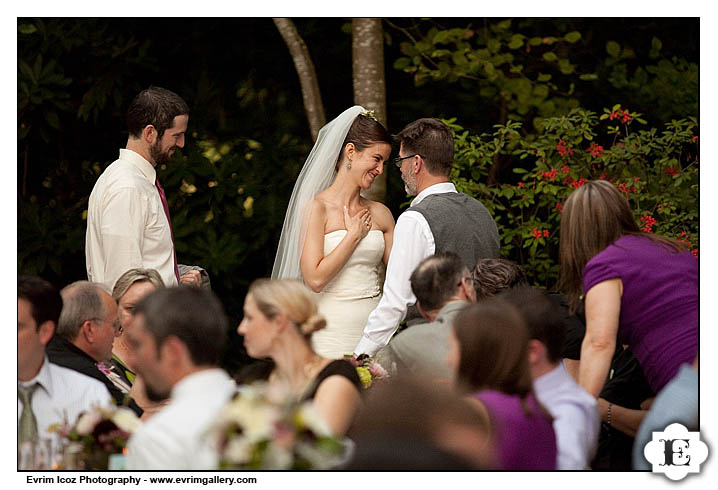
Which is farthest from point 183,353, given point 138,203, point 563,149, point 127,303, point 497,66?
point 497,66

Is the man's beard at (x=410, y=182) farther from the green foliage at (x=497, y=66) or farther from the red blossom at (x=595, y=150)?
the green foliage at (x=497, y=66)

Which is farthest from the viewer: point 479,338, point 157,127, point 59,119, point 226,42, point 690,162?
point 226,42

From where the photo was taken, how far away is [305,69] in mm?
7797

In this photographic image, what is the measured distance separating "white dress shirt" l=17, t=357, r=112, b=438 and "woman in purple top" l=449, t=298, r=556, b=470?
126 cm

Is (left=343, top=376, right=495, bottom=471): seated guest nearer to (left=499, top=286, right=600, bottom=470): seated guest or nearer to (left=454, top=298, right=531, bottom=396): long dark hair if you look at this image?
(left=454, top=298, right=531, bottom=396): long dark hair

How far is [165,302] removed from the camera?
301 cm

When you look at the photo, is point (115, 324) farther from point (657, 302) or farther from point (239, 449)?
point (657, 302)

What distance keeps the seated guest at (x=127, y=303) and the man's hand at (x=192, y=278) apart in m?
0.63

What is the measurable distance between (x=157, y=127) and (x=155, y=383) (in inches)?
78.7

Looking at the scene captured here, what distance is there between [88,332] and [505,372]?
1795 millimetres

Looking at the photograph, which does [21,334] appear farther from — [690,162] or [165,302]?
[690,162]

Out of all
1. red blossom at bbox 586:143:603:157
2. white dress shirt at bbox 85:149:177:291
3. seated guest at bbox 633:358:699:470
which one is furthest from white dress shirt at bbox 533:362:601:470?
→ red blossom at bbox 586:143:603:157

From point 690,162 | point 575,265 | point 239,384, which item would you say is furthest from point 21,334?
point 690,162

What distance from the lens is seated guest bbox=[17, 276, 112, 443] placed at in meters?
3.36
